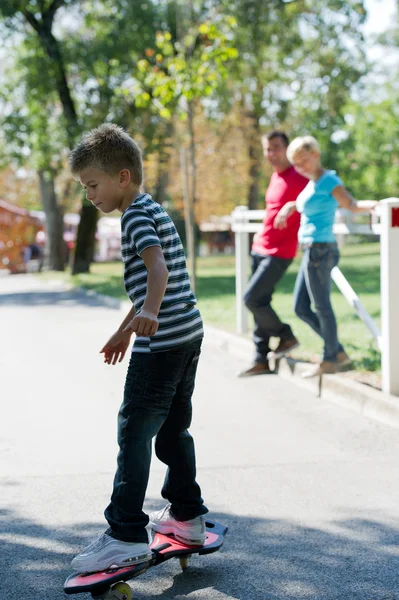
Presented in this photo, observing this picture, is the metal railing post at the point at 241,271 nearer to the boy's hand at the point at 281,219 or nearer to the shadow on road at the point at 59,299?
the boy's hand at the point at 281,219

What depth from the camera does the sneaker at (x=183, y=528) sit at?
3701mm

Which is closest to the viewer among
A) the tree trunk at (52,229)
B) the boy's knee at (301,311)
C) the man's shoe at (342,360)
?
the man's shoe at (342,360)

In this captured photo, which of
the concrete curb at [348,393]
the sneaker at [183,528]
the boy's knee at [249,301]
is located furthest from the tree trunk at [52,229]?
the sneaker at [183,528]

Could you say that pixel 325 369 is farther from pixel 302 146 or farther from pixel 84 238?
pixel 84 238

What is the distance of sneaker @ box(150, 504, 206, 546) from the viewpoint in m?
3.70

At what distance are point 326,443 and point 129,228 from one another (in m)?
2.93

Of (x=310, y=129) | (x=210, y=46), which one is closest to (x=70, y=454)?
(x=210, y=46)

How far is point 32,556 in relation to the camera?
3.93 m

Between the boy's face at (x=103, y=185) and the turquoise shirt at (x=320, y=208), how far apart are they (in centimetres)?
405

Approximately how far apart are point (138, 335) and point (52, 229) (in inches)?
1493

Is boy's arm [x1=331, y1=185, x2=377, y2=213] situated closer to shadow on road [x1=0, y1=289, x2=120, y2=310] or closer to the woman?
the woman

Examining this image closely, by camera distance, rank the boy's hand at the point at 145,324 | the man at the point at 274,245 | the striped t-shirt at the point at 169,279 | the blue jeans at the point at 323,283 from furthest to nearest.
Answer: the man at the point at 274,245 < the blue jeans at the point at 323,283 < the striped t-shirt at the point at 169,279 < the boy's hand at the point at 145,324

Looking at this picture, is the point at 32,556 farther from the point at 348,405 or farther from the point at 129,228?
the point at 348,405

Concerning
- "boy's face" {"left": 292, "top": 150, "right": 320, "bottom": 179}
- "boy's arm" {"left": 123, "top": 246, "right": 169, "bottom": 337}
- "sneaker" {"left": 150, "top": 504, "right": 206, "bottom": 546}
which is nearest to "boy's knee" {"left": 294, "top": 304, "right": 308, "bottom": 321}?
"boy's face" {"left": 292, "top": 150, "right": 320, "bottom": 179}
